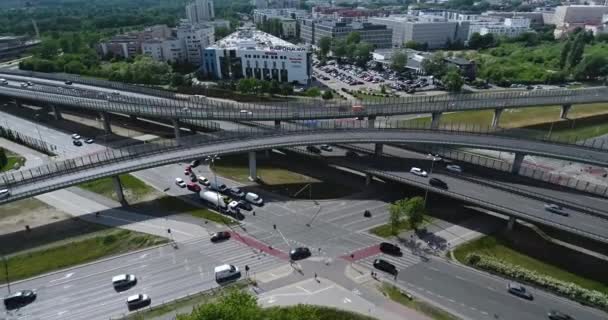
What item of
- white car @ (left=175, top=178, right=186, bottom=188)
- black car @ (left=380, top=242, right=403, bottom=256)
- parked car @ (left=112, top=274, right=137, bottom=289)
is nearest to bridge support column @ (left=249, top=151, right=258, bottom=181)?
white car @ (left=175, top=178, right=186, bottom=188)

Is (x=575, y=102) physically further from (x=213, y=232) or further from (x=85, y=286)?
(x=85, y=286)

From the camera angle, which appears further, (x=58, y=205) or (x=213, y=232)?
(x=58, y=205)

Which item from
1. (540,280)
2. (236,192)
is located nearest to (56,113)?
(236,192)

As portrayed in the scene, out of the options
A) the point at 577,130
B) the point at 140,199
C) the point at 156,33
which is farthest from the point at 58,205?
the point at 156,33

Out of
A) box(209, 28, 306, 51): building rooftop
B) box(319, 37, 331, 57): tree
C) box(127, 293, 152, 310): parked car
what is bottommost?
box(127, 293, 152, 310): parked car

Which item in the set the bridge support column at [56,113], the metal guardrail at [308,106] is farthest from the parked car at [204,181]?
the bridge support column at [56,113]

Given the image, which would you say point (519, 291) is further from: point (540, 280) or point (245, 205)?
point (245, 205)

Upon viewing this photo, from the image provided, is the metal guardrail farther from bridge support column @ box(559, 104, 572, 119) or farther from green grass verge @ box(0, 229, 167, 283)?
green grass verge @ box(0, 229, 167, 283)
